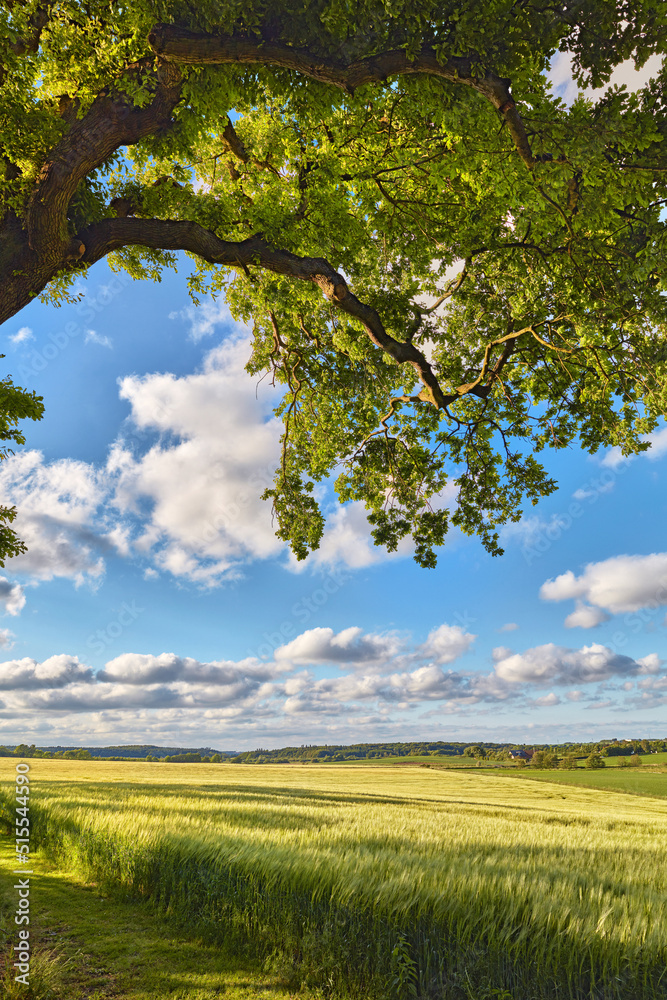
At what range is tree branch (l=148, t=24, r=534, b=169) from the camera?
6.04 metres

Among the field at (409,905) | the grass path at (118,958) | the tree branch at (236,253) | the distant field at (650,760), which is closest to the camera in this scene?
the field at (409,905)

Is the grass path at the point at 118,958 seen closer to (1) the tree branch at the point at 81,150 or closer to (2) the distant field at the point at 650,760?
(1) the tree branch at the point at 81,150

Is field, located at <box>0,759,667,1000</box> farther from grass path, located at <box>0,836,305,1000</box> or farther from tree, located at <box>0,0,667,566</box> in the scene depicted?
tree, located at <box>0,0,667,566</box>

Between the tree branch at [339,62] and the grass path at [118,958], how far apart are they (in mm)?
9078

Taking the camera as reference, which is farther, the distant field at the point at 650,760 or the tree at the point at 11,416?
the distant field at the point at 650,760

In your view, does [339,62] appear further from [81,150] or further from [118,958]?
[118,958]

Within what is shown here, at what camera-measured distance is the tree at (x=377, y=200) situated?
6.28m

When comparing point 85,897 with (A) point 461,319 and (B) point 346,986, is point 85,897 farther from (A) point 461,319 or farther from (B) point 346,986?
(A) point 461,319

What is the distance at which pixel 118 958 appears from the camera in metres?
4.37

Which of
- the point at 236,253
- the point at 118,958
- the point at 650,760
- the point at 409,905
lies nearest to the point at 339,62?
the point at 236,253

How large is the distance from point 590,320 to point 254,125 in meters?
9.07

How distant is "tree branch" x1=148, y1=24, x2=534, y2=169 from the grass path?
9.08m

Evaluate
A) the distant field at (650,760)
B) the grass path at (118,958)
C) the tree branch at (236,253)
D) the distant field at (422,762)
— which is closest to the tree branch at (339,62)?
the tree branch at (236,253)

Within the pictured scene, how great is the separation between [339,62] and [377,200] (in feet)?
16.2
